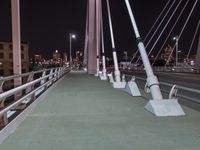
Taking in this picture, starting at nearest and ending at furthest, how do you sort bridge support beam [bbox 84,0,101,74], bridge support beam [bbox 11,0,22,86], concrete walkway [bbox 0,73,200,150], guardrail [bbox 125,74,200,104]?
1. concrete walkway [bbox 0,73,200,150]
2. guardrail [bbox 125,74,200,104]
3. bridge support beam [bbox 11,0,22,86]
4. bridge support beam [bbox 84,0,101,74]

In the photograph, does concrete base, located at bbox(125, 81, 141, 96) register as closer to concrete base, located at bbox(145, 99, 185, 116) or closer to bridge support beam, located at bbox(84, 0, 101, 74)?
concrete base, located at bbox(145, 99, 185, 116)

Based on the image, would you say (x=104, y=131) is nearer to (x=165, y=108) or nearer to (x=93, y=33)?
(x=165, y=108)

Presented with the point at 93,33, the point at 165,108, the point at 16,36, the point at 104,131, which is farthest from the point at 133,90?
the point at 93,33

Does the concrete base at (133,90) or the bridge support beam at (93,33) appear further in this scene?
the bridge support beam at (93,33)

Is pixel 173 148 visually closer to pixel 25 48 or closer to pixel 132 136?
pixel 132 136

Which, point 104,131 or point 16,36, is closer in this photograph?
point 104,131

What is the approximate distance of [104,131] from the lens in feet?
24.0

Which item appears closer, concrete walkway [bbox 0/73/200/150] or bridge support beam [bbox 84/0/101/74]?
concrete walkway [bbox 0/73/200/150]

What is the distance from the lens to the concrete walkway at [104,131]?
6145 millimetres

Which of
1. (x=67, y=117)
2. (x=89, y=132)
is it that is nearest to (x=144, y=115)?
(x=67, y=117)

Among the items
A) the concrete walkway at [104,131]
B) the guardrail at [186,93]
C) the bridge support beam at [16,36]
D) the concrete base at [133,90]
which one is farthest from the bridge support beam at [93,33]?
the concrete walkway at [104,131]

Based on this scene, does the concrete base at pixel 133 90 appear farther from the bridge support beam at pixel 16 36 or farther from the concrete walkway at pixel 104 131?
the bridge support beam at pixel 16 36

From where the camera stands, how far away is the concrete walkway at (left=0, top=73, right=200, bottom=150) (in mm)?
6145

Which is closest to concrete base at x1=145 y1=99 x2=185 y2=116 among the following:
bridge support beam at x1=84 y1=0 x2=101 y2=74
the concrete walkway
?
the concrete walkway
